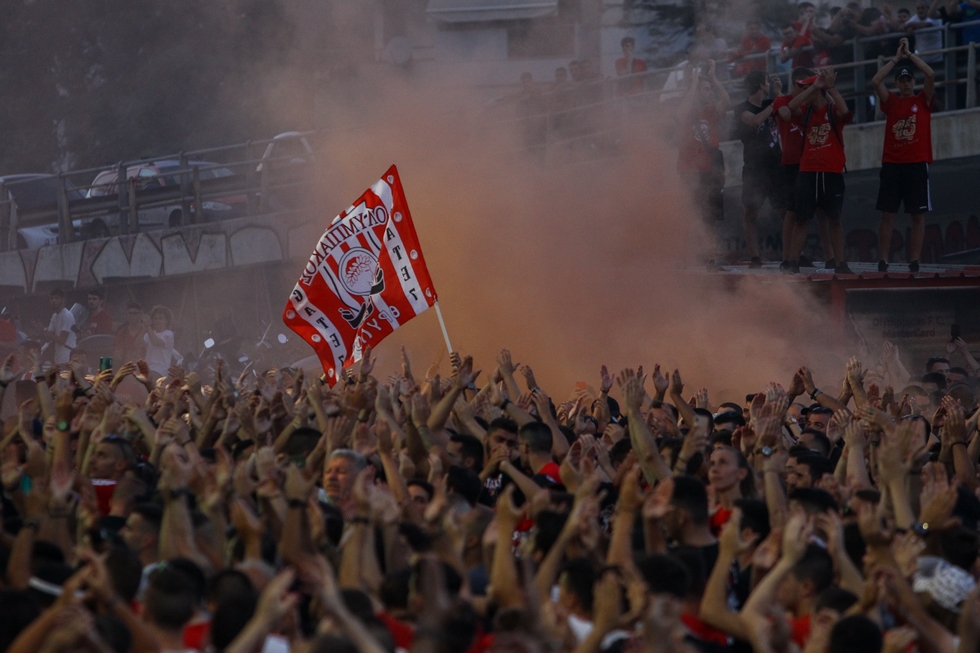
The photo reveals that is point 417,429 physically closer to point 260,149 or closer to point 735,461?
point 735,461

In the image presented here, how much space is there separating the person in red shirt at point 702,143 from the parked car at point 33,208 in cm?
880

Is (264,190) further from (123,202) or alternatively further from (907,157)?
(907,157)

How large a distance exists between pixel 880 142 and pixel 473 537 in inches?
373

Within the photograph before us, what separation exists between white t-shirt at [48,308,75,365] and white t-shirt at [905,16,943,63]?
840cm

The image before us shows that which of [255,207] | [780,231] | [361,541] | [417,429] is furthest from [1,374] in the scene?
[255,207]

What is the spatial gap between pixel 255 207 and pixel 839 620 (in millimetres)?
14898

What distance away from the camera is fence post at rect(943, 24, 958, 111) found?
504 inches

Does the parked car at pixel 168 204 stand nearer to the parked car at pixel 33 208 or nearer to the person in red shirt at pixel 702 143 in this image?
the parked car at pixel 33 208

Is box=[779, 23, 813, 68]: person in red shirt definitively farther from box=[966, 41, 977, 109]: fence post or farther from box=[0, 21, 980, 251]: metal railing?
box=[966, 41, 977, 109]: fence post

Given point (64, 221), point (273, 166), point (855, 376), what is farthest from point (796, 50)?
point (64, 221)

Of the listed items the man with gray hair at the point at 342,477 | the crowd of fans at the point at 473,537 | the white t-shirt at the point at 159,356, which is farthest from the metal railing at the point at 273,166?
the man with gray hair at the point at 342,477

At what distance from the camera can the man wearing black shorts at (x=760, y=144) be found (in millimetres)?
11641

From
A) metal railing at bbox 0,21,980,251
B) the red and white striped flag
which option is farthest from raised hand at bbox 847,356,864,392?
metal railing at bbox 0,21,980,251

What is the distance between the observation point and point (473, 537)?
4844 millimetres
